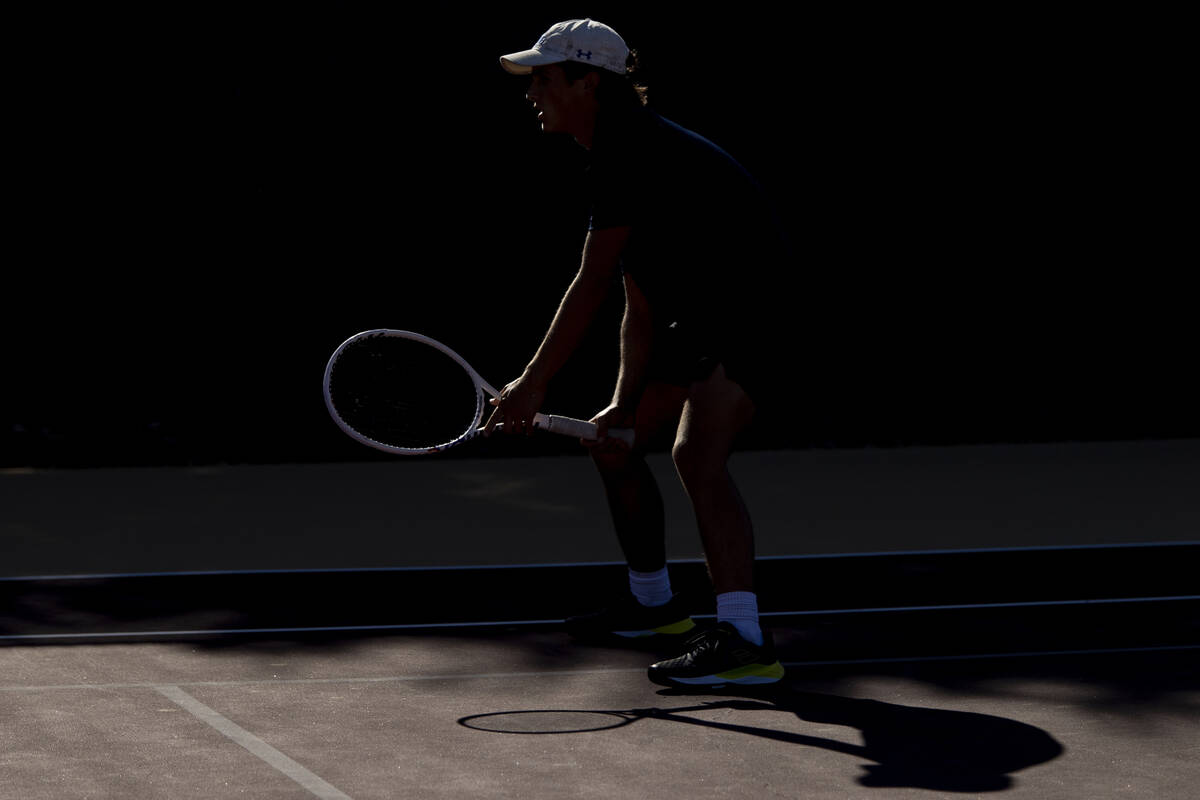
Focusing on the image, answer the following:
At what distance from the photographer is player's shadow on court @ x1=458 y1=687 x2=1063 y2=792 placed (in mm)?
5543

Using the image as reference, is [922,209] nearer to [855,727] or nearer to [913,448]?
[913,448]

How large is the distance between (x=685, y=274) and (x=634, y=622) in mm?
1267

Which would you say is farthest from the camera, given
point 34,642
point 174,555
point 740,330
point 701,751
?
point 174,555

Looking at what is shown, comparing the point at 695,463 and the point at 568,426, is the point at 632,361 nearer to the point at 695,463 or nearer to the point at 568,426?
the point at 568,426

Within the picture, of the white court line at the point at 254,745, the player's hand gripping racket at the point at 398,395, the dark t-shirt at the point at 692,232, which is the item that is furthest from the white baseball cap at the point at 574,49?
the white court line at the point at 254,745

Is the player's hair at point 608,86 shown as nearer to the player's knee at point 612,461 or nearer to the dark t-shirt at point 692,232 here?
the dark t-shirt at point 692,232

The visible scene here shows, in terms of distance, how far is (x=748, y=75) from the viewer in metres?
11.8

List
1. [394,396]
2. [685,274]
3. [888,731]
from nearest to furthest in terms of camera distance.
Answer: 1. [888,731]
2. [685,274]
3. [394,396]

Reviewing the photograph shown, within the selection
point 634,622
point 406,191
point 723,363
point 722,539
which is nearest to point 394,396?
point 634,622

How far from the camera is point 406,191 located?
11.7 m

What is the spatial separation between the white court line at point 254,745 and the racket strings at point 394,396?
A: 3.50 ft

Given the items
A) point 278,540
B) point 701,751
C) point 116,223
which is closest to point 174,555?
point 278,540

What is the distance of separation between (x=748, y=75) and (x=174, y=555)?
416cm

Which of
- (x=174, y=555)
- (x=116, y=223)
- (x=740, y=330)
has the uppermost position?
(x=116, y=223)
